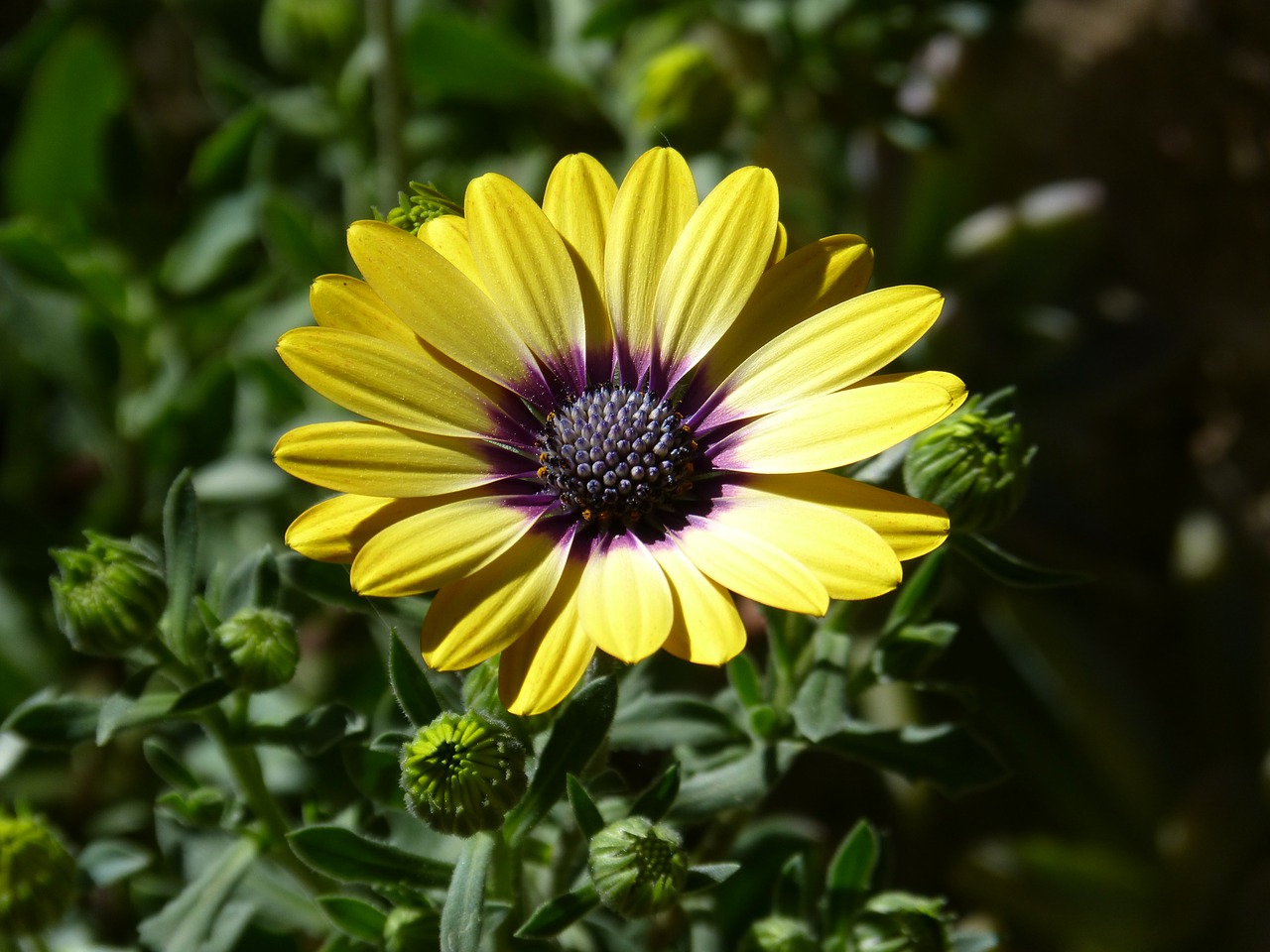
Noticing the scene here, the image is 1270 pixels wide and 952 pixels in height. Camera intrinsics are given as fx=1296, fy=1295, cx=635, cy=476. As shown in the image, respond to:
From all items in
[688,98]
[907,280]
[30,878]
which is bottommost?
[30,878]

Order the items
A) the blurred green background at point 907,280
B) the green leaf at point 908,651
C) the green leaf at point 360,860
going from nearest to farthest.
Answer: the green leaf at point 360,860 < the green leaf at point 908,651 < the blurred green background at point 907,280

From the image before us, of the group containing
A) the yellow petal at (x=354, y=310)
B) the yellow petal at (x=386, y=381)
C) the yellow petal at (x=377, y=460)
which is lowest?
the yellow petal at (x=377, y=460)

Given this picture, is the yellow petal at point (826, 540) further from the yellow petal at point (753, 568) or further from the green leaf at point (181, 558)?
the green leaf at point (181, 558)

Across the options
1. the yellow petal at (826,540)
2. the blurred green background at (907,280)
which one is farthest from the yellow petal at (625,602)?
the blurred green background at (907,280)

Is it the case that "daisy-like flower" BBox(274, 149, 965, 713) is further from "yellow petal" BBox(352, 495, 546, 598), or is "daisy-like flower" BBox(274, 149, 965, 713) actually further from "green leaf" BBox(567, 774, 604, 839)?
"green leaf" BBox(567, 774, 604, 839)

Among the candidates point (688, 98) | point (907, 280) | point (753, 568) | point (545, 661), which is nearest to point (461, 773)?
point (545, 661)

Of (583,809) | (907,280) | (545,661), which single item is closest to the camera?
(545,661)

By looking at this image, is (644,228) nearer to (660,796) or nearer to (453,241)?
(453,241)

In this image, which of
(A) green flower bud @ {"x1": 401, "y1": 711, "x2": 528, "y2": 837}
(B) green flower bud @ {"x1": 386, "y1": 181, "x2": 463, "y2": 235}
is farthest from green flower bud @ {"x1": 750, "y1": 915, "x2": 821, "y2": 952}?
Answer: (B) green flower bud @ {"x1": 386, "y1": 181, "x2": 463, "y2": 235}

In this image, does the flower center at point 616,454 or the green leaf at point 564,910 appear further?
the flower center at point 616,454
